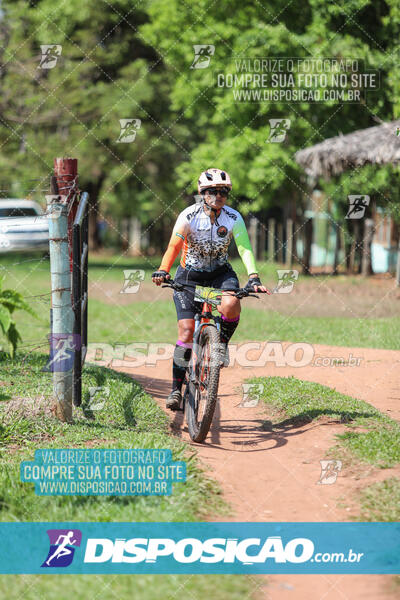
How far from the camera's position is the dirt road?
3797mm

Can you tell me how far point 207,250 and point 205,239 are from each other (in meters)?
0.10

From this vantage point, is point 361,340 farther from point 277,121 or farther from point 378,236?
point 378,236

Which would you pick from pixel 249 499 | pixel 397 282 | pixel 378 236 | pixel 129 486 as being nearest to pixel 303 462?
pixel 249 499

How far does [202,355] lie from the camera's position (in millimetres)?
6164

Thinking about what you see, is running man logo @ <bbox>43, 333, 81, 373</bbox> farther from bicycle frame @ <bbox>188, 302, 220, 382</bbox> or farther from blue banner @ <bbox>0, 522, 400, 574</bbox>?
blue banner @ <bbox>0, 522, 400, 574</bbox>

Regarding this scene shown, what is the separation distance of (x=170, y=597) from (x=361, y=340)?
804 cm

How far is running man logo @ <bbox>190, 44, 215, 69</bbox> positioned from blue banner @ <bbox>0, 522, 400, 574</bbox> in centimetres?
1815

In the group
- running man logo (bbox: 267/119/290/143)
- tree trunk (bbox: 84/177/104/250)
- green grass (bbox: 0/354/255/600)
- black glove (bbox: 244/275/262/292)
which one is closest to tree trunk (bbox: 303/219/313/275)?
running man logo (bbox: 267/119/290/143)

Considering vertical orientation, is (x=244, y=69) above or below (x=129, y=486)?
above

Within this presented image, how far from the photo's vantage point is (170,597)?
11.6ft

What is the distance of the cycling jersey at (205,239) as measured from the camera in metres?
6.22

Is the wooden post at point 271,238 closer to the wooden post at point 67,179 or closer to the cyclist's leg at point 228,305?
the wooden post at point 67,179

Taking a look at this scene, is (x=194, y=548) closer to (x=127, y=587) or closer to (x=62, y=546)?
(x=127, y=587)

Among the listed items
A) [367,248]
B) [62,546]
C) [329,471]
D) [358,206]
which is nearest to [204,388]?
[329,471]
